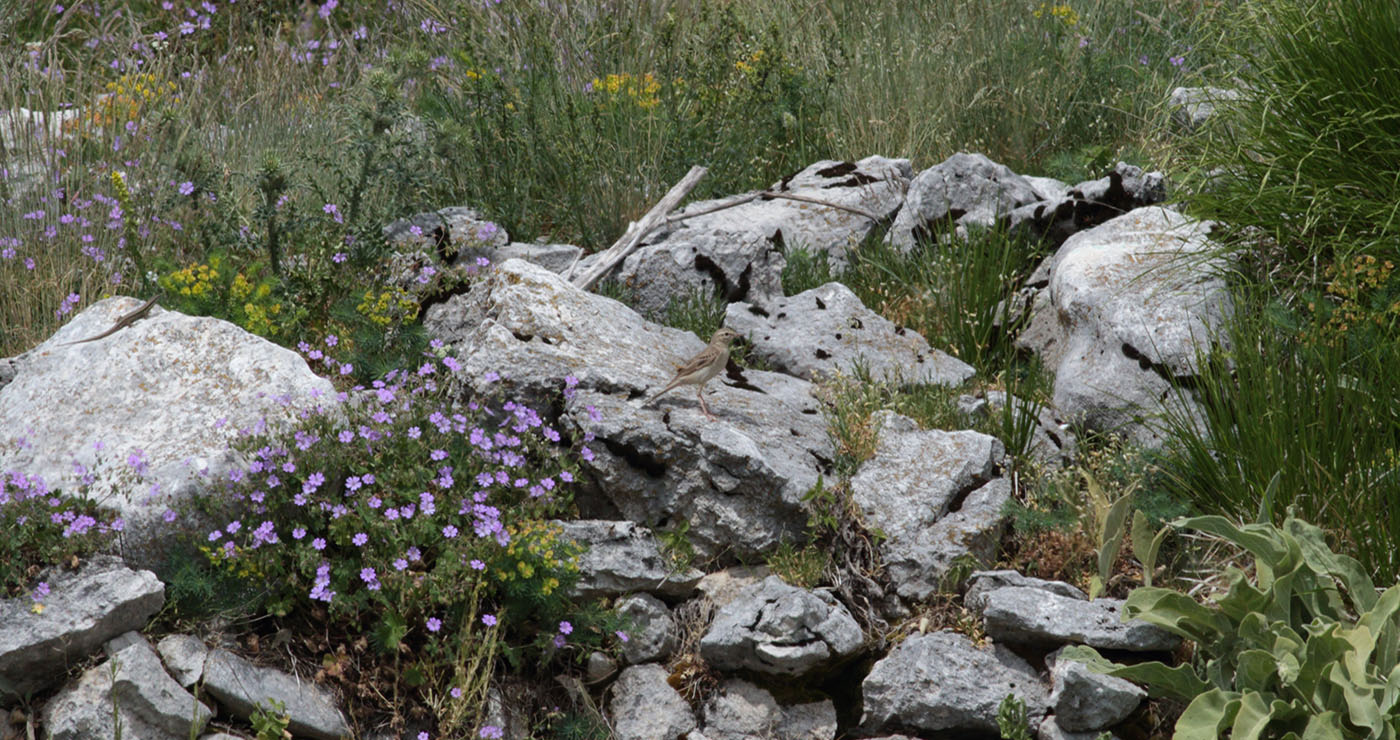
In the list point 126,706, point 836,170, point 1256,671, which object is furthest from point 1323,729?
point 836,170

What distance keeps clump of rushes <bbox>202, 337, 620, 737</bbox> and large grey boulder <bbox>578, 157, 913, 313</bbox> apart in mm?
1853

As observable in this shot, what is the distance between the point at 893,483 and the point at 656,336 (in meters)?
1.29

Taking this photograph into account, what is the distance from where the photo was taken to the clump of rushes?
3783mm

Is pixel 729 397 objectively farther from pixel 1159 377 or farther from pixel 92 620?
pixel 92 620

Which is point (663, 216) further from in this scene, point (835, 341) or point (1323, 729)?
point (1323, 729)

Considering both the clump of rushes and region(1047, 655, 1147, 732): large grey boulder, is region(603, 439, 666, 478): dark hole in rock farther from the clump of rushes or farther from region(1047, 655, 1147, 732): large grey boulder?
region(1047, 655, 1147, 732): large grey boulder

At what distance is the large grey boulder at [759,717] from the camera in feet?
13.0

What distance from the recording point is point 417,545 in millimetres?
3941

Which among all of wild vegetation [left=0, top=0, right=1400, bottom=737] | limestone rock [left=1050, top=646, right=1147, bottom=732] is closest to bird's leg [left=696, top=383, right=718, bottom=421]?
wild vegetation [left=0, top=0, right=1400, bottom=737]

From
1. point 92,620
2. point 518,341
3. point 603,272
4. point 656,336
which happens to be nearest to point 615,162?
point 603,272

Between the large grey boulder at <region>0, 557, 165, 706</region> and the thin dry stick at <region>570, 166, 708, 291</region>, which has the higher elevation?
the large grey boulder at <region>0, 557, 165, 706</region>

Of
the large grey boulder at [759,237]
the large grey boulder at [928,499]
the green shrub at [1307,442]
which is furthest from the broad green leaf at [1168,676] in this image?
the large grey boulder at [759,237]

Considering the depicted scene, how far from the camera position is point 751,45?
7.62 meters

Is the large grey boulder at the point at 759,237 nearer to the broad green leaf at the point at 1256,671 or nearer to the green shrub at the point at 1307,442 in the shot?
the green shrub at the point at 1307,442
